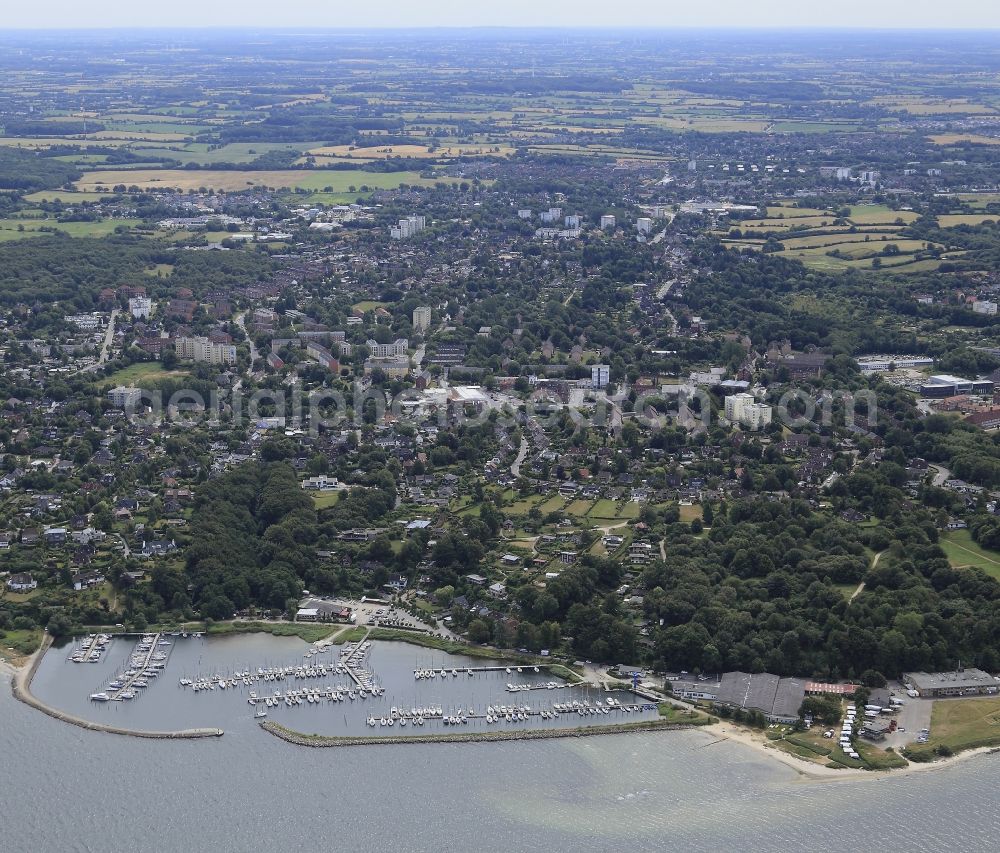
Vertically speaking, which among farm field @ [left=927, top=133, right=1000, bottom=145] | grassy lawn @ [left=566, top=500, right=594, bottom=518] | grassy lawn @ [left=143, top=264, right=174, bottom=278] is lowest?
grassy lawn @ [left=143, top=264, right=174, bottom=278]

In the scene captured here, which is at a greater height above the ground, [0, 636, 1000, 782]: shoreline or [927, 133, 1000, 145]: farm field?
[927, 133, 1000, 145]: farm field

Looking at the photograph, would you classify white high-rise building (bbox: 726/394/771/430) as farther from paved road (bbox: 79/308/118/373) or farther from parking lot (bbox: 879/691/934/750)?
paved road (bbox: 79/308/118/373)

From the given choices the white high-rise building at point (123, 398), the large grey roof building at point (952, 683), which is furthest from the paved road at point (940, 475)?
the white high-rise building at point (123, 398)

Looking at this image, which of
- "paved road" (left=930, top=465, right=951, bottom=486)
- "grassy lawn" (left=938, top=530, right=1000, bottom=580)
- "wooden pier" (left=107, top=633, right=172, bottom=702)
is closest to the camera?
"wooden pier" (left=107, top=633, right=172, bottom=702)

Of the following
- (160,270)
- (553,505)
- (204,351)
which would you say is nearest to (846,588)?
(553,505)

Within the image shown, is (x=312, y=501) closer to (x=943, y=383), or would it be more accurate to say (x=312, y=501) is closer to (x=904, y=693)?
(x=904, y=693)

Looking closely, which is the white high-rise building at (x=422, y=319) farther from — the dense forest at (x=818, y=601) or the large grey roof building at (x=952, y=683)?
the large grey roof building at (x=952, y=683)

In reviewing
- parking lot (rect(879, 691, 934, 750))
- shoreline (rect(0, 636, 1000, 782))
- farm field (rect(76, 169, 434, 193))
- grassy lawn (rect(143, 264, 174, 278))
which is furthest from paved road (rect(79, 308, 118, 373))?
parking lot (rect(879, 691, 934, 750))
